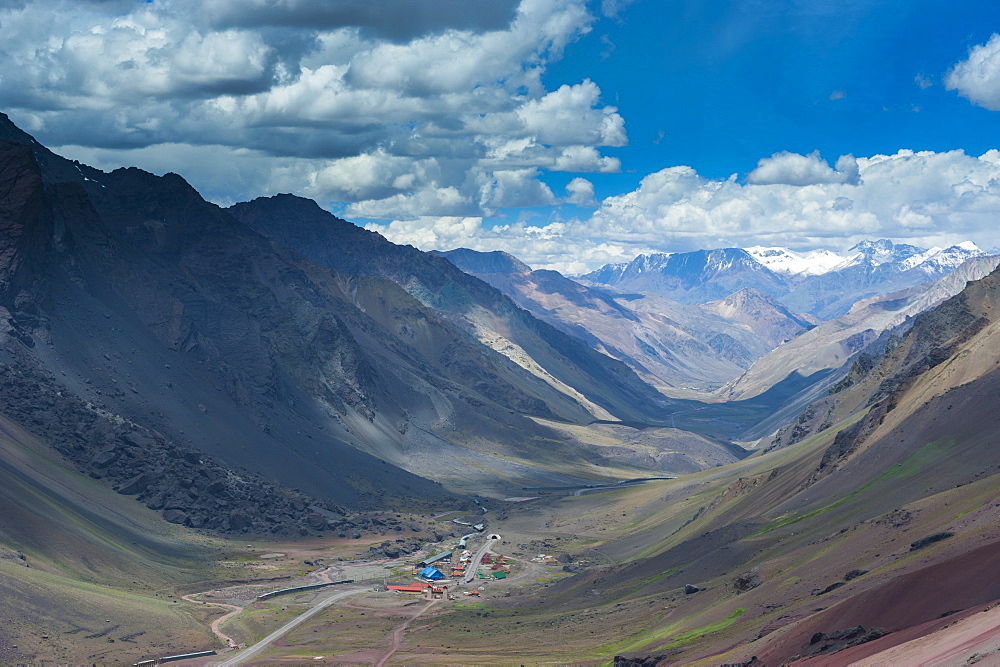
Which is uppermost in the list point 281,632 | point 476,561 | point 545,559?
point 476,561

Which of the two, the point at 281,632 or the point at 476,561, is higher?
the point at 476,561

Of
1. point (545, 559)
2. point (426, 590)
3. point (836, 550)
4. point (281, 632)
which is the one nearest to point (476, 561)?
point (545, 559)

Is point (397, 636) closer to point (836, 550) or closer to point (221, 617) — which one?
point (221, 617)

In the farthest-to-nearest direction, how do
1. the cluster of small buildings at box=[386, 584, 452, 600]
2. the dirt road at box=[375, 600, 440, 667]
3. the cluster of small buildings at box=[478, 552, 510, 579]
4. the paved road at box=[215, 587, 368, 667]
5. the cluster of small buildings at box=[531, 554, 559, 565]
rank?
the cluster of small buildings at box=[531, 554, 559, 565], the cluster of small buildings at box=[478, 552, 510, 579], the cluster of small buildings at box=[386, 584, 452, 600], the paved road at box=[215, 587, 368, 667], the dirt road at box=[375, 600, 440, 667]

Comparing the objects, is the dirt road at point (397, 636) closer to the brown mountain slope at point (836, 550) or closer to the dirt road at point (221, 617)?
the brown mountain slope at point (836, 550)

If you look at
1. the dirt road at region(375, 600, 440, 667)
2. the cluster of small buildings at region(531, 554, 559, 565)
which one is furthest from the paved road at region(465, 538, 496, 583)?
the dirt road at region(375, 600, 440, 667)

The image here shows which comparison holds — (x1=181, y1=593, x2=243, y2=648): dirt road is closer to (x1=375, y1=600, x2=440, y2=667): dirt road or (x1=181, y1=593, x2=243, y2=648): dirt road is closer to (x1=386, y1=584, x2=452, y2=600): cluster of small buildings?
(x1=375, y1=600, x2=440, y2=667): dirt road

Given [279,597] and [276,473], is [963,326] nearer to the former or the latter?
[279,597]
